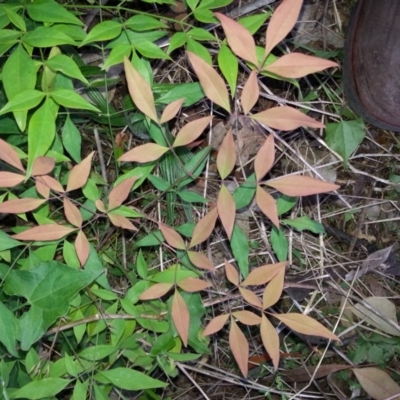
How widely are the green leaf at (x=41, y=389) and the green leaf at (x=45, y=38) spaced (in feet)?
2.14

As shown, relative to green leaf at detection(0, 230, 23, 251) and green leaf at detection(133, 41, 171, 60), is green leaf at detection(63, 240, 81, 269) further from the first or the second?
green leaf at detection(133, 41, 171, 60)

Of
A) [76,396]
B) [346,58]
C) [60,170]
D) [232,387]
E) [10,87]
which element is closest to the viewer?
[10,87]

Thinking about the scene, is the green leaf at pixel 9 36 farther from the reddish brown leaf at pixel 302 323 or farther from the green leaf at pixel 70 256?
the reddish brown leaf at pixel 302 323

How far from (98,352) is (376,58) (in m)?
0.98

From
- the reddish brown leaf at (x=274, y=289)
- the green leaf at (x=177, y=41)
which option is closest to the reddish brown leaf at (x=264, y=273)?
the reddish brown leaf at (x=274, y=289)

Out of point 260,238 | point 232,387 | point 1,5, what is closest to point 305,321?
point 260,238

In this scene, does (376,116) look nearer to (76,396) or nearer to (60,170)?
(60,170)

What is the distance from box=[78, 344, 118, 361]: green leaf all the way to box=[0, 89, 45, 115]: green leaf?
0.52m

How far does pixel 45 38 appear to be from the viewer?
1022 mm

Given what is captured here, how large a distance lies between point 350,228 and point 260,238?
292 mm

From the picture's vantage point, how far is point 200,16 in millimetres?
1087

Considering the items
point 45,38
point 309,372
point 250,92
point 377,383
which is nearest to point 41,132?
point 45,38

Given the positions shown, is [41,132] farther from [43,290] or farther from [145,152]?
[43,290]

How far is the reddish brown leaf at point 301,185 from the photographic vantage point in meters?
0.96
